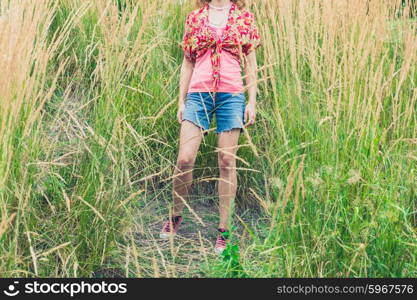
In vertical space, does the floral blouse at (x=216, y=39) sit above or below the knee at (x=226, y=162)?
above

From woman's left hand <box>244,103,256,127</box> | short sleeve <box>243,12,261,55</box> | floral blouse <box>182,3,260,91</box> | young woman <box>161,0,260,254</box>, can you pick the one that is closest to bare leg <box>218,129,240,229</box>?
young woman <box>161,0,260,254</box>

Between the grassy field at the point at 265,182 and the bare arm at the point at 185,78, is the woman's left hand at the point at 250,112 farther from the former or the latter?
the bare arm at the point at 185,78

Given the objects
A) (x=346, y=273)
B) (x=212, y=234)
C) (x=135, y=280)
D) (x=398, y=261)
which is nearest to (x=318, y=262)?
(x=346, y=273)

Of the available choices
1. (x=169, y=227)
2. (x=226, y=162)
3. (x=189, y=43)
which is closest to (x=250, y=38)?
(x=189, y=43)

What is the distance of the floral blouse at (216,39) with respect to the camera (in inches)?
101

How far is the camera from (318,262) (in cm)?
188

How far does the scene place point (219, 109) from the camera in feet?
8.35

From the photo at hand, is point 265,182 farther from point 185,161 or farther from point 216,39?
point 216,39

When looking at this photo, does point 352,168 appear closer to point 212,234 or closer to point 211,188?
point 212,234

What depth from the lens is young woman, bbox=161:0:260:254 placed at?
2480mm

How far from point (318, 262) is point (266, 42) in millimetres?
1089

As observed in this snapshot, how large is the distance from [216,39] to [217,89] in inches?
9.5

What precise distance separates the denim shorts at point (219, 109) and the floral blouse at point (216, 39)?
0.07 metres

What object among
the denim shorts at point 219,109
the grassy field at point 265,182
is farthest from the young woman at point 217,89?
the grassy field at point 265,182
